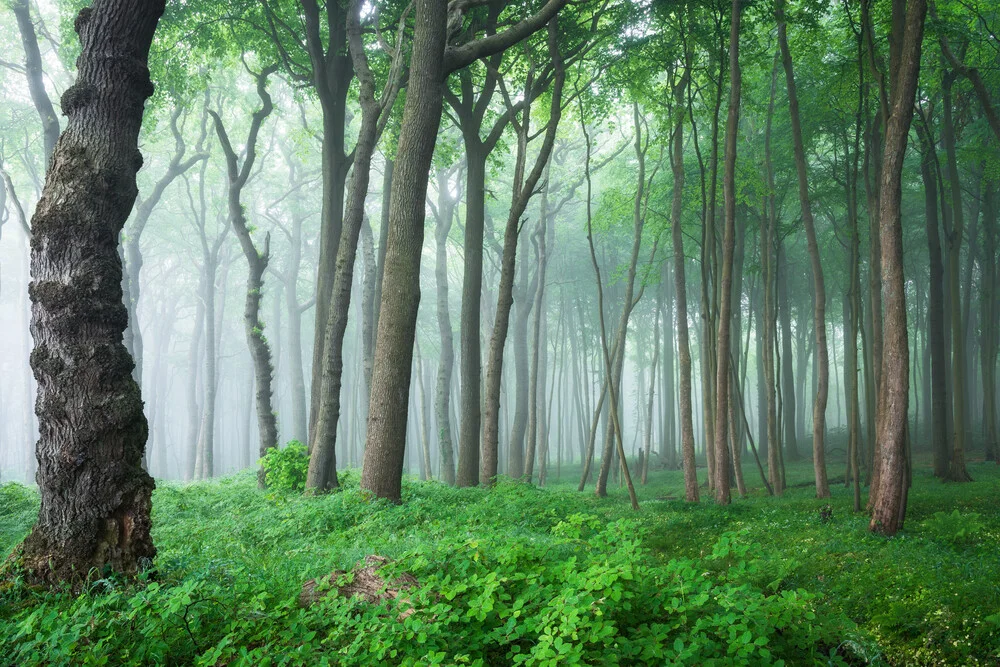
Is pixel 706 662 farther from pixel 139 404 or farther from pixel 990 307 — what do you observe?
pixel 990 307

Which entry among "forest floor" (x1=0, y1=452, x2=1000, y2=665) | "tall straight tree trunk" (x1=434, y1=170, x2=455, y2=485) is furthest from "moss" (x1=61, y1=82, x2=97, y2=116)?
"tall straight tree trunk" (x1=434, y1=170, x2=455, y2=485)

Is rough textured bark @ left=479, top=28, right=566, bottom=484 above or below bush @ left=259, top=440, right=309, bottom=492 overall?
above

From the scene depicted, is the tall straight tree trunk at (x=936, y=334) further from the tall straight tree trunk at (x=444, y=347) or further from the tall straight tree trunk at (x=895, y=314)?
the tall straight tree trunk at (x=444, y=347)

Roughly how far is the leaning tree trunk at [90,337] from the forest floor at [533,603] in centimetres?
35

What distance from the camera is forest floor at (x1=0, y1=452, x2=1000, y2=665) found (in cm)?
364

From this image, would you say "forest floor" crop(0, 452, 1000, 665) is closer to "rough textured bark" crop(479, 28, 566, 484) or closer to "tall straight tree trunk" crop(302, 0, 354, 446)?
"rough textured bark" crop(479, 28, 566, 484)

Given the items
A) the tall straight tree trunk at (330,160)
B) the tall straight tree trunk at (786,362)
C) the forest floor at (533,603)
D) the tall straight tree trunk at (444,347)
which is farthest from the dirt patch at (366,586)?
the tall straight tree trunk at (786,362)

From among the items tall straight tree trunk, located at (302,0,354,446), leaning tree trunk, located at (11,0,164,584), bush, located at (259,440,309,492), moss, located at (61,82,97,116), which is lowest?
bush, located at (259,440,309,492)

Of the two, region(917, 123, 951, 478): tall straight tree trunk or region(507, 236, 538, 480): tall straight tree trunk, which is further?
region(507, 236, 538, 480): tall straight tree trunk

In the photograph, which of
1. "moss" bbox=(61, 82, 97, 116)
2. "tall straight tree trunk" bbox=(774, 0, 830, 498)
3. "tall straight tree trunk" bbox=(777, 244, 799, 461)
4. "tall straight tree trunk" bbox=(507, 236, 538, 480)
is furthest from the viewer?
"tall straight tree trunk" bbox=(777, 244, 799, 461)

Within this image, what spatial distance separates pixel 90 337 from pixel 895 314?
843 centimetres

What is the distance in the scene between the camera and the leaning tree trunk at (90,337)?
15.9ft

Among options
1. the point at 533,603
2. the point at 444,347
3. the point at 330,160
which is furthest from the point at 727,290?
the point at 444,347

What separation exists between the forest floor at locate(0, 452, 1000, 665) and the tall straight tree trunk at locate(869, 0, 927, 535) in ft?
1.61
